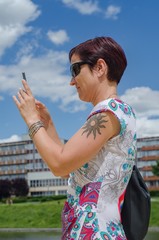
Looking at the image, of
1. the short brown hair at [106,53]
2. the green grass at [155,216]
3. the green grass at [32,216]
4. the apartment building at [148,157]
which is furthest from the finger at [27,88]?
the apartment building at [148,157]

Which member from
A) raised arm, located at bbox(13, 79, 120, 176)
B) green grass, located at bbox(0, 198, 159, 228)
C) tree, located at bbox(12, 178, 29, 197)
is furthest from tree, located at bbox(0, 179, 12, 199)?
raised arm, located at bbox(13, 79, 120, 176)

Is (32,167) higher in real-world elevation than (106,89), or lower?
higher

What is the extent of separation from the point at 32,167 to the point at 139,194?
342 feet

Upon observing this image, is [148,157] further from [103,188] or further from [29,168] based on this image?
[103,188]

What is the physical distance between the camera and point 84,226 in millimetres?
2104

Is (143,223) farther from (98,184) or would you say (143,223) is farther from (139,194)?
(98,184)

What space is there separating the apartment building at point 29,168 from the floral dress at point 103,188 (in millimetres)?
96551

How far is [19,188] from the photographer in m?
93.1

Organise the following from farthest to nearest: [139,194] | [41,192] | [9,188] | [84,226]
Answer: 1. [41,192]
2. [9,188]
3. [139,194]
4. [84,226]

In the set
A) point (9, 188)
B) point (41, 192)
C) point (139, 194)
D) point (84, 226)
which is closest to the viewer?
point (84, 226)

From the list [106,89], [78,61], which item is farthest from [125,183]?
[78,61]

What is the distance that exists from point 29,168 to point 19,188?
44.7 feet

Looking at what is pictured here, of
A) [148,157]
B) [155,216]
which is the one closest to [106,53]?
[155,216]

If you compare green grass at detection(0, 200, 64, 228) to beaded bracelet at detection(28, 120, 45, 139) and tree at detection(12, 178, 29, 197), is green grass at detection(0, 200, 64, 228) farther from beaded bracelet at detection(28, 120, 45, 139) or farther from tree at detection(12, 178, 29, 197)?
tree at detection(12, 178, 29, 197)
